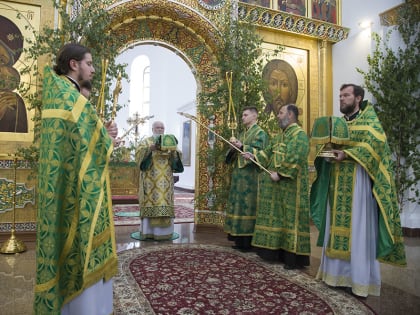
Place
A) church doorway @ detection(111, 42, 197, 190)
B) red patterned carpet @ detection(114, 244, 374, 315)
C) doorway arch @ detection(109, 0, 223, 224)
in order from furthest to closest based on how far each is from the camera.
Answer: church doorway @ detection(111, 42, 197, 190), doorway arch @ detection(109, 0, 223, 224), red patterned carpet @ detection(114, 244, 374, 315)

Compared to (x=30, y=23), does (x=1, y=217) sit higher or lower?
lower

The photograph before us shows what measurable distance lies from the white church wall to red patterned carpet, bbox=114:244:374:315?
5304mm

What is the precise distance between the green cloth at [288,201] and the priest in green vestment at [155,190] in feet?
6.11

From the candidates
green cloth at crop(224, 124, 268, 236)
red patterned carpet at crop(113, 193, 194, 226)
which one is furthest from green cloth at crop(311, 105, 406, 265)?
red patterned carpet at crop(113, 193, 194, 226)

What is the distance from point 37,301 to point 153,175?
4098 mm

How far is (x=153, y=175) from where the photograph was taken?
5930 millimetres

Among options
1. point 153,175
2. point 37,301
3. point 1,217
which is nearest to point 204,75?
point 153,175

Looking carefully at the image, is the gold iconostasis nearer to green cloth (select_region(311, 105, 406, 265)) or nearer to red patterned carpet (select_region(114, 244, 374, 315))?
red patterned carpet (select_region(114, 244, 374, 315))

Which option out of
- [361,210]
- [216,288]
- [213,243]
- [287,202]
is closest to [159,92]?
[213,243]

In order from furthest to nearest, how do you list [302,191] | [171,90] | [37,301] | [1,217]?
Answer: 1. [171,90]
2. [1,217]
3. [302,191]
4. [37,301]

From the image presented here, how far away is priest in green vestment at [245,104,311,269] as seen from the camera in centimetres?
429

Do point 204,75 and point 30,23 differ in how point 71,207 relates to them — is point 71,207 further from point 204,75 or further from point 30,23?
point 204,75

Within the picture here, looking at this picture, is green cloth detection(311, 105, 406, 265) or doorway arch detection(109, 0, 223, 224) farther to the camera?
doorway arch detection(109, 0, 223, 224)

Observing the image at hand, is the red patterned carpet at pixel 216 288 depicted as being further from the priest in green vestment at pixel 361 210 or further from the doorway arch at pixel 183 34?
the doorway arch at pixel 183 34
